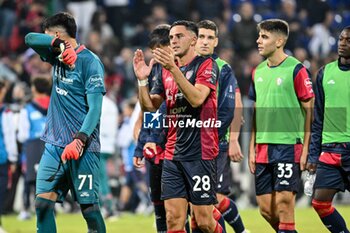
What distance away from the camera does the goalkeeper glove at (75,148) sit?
362 inches

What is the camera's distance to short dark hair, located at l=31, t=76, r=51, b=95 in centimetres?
1578

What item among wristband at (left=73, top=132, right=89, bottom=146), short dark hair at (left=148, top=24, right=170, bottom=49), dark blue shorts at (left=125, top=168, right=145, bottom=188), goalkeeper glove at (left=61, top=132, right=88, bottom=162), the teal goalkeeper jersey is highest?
short dark hair at (left=148, top=24, right=170, bottom=49)

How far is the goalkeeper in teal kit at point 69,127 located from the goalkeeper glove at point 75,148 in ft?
0.38

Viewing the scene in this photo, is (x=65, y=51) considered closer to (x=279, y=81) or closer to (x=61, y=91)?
(x=61, y=91)

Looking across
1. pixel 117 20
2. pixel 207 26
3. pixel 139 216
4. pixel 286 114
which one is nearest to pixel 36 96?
pixel 139 216

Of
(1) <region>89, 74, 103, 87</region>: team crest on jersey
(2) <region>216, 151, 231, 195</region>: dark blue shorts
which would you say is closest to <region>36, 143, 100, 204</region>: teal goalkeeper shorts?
(1) <region>89, 74, 103, 87</region>: team crest on jersey

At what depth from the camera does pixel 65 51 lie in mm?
9391

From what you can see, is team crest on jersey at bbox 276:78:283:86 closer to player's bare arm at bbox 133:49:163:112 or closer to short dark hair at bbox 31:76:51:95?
player's bare arm at bbox 133:49:163:112

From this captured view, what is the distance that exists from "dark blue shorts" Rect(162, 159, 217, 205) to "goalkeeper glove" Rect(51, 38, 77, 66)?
1.50 m

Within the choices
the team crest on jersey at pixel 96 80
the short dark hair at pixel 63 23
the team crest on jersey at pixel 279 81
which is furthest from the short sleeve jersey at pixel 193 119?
the team crest on jersey at pixel 279 81

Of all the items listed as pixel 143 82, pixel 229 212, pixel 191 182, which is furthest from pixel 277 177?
pixel 143 82

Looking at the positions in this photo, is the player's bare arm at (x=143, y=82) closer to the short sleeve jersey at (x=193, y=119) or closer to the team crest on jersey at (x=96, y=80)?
the short sleeve jersey at (x=193, y=119)

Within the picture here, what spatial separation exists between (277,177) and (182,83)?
2.24 meters

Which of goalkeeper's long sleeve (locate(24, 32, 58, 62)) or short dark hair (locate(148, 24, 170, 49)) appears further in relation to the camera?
short dark hair (locate(148, 24, 170, 49))
